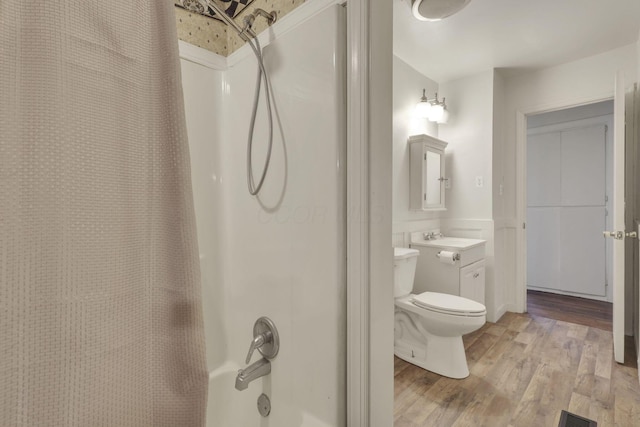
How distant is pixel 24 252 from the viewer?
1.53 ft

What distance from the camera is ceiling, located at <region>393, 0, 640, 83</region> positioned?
6.21 feet

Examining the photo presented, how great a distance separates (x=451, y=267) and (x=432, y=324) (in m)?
0.57

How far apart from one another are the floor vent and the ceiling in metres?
2.48

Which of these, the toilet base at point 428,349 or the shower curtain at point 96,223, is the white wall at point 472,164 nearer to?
the toilet base at point 428,349

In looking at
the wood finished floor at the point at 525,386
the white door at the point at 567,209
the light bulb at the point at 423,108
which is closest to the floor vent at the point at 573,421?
the wood finished floor at the point at 525,386

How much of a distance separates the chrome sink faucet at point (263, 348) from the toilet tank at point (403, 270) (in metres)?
1.15

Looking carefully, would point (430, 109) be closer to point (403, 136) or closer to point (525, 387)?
point (403, 136)

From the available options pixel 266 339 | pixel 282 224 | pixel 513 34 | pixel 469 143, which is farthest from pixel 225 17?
pixel 469 143

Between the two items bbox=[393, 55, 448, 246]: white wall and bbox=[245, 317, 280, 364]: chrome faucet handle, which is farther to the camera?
bbox=[393, 55, 448, 246]: white wall

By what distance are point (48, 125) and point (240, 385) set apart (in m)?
0.93

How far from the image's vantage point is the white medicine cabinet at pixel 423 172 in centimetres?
250

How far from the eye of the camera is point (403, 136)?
98.3 inches

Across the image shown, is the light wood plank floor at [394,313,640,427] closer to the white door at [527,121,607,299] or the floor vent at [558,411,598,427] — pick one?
the floor vent at [558,411,598,427]

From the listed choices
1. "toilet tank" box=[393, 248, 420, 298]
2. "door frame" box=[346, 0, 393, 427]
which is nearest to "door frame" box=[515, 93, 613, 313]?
"toilet tank" box=[393, 248, 420, 298]
